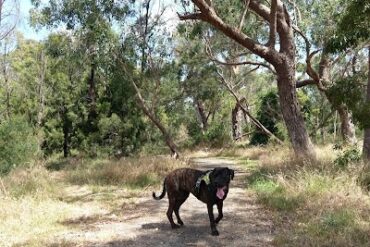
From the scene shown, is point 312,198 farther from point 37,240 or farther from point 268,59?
point 268,59

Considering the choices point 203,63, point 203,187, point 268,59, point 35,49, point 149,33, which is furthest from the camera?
point 35,49

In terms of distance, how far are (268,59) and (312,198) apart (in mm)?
6096

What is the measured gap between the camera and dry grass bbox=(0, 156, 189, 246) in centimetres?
794

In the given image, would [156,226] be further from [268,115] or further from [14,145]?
[268,115]

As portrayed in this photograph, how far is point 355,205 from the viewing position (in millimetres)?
8156

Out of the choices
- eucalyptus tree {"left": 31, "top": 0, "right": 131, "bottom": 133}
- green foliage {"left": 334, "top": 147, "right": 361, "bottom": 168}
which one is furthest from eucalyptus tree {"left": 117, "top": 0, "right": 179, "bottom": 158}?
green foliage {"left": 334, "top": 147, "right": 361, "bottom": 168}

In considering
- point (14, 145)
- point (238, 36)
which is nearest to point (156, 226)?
point (238, 36)

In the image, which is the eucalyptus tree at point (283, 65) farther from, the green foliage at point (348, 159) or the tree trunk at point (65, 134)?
the tree trunk at point (65, 134)

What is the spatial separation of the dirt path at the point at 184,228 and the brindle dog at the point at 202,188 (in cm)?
29

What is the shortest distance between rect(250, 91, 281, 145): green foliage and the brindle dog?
2148 centimetres

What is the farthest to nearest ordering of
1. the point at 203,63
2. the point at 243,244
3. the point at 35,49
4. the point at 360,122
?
the point at 35,49 → the point at 203,63 → the point at 360,122 → the point at 243,244

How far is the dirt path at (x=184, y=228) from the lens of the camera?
721 cm

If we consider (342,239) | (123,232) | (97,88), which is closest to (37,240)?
(123,232)

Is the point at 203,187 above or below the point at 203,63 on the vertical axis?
below
